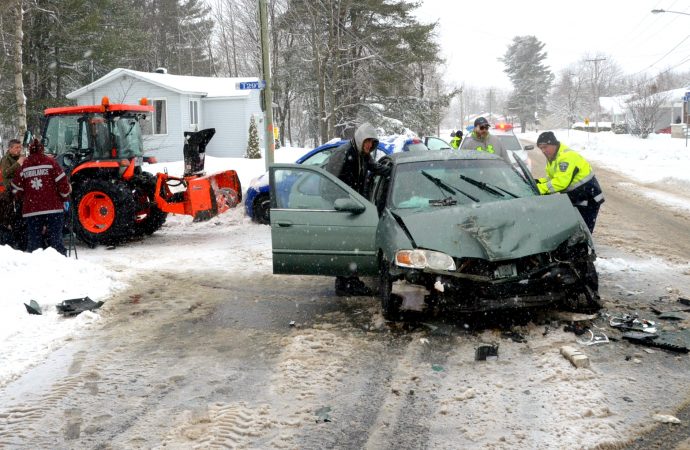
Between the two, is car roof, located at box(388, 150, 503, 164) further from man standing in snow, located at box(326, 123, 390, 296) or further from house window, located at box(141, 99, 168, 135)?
house window, located at box(141, 99, 168, 135)

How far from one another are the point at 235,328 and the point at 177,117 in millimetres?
25273

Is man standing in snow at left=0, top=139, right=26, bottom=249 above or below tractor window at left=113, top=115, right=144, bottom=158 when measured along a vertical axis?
below

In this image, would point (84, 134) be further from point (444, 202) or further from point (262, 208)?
point (444, 202)

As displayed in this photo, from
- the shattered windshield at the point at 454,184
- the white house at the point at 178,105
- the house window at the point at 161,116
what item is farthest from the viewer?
the house window at the point at 161,116

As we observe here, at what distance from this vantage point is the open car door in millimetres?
6656

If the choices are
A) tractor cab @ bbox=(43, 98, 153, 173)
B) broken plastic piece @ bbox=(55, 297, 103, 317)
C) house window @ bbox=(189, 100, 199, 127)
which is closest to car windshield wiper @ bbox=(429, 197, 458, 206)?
broken plastic piece @ bbox=(55, 297, 103, 317)

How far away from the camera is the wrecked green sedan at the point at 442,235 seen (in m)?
5.38

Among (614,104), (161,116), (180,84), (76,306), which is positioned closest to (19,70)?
(161,116)

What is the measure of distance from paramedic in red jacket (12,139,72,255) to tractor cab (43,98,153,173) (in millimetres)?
2283

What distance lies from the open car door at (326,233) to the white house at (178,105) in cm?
2240

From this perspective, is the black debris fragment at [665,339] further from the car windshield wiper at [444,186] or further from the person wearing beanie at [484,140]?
the person wearing beanie at [484,140]

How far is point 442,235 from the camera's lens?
5.60m

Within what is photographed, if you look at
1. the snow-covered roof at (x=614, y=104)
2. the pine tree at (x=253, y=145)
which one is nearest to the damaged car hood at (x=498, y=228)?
the pine tree at (x=253, y=145)

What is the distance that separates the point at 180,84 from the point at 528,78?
77160 mm
